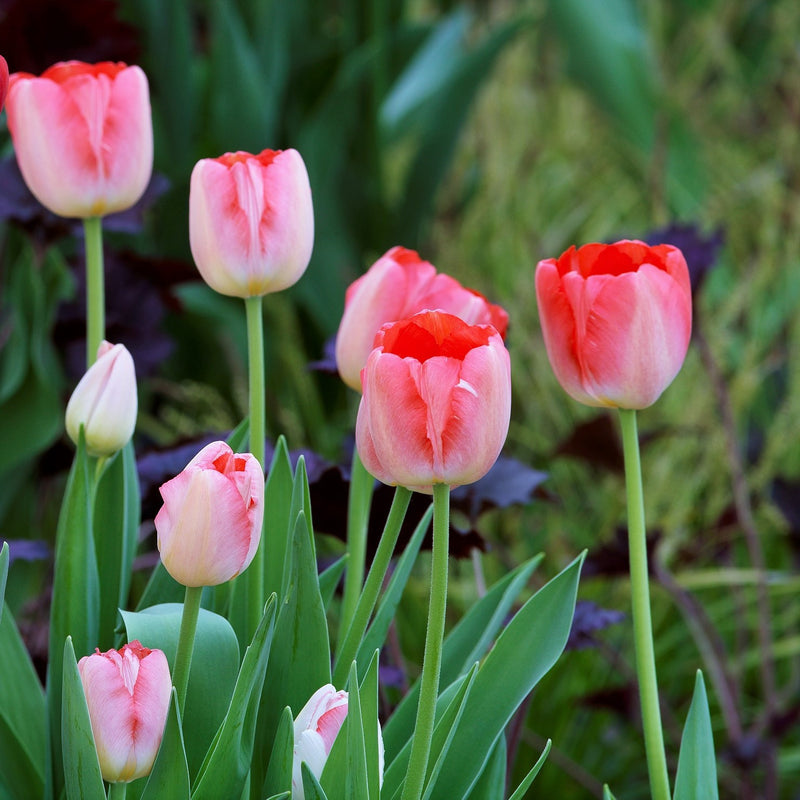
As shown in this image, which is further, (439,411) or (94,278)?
(94,278)

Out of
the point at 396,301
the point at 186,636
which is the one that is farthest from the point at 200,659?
the point at 396,301

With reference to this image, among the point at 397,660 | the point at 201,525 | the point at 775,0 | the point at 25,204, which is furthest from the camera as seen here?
the point at 775,0

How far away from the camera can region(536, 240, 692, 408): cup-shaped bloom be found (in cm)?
42

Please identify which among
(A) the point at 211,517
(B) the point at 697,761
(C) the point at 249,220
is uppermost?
(C) the point at 249,220

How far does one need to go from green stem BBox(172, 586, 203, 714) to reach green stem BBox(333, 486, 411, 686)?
64mm

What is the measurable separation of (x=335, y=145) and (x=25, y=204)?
71 centimetres

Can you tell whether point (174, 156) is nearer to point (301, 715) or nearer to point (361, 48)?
point (361, 48)

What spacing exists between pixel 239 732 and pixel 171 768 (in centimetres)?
3

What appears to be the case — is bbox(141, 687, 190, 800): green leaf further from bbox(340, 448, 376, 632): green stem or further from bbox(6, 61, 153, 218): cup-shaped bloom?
bbox(6, 61, 153, 218): cup-shaped bloom

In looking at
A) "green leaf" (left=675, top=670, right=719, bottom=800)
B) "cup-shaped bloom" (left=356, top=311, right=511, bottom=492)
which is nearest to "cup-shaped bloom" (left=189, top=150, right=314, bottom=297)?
"cup-shaped bloom" (left=356, top=311, right=511, bottom=492)

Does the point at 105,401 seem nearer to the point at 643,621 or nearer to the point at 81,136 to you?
the point at 81,136

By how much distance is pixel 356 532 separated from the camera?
1.65ft

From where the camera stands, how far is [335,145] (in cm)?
141

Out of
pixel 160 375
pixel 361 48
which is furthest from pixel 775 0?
pixel 160 375
